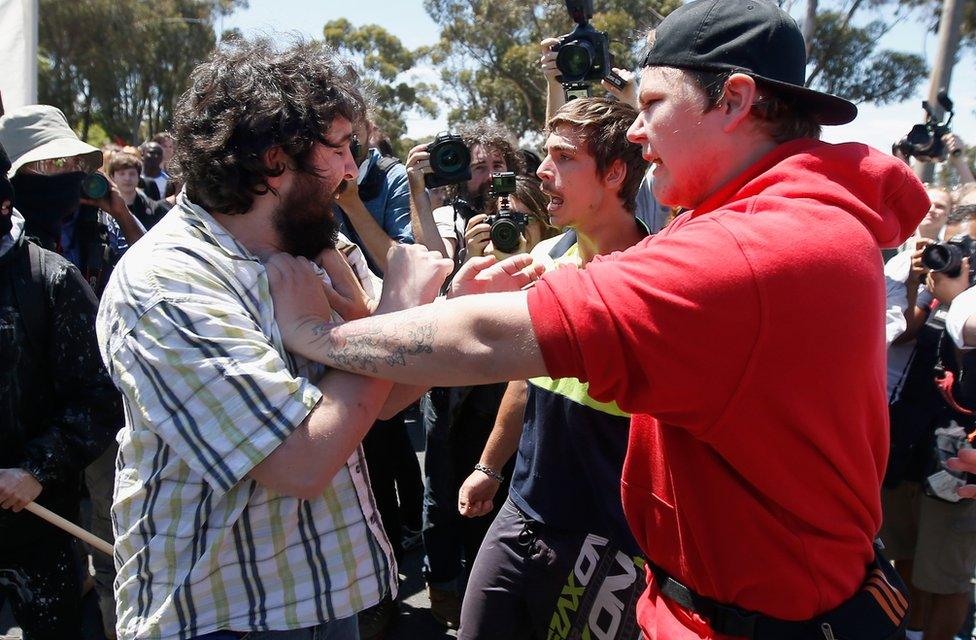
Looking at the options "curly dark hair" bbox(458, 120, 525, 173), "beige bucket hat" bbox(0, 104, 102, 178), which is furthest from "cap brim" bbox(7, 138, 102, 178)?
"curly dark hair" bbox(458, 120, 525, 173)

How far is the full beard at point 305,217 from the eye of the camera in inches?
67.8

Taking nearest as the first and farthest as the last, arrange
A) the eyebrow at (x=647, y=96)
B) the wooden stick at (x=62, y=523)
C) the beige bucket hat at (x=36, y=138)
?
1. the eyebrow at (x=647, y=96)
2. the wooden stick at (x=62, y=523)
3. the beige bucket hat at (x=36, y=138)

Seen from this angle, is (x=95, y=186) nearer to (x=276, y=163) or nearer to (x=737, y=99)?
(x=276, y=163)

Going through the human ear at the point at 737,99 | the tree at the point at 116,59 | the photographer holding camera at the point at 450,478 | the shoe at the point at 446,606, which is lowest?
the tree at the point at 116,59

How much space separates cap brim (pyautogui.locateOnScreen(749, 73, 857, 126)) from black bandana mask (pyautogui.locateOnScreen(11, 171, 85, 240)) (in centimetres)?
344

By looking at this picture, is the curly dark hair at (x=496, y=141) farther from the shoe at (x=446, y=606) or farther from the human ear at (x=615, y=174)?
the shoe at (x=446, y=606)

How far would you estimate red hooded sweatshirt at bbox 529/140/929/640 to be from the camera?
4.02 ft

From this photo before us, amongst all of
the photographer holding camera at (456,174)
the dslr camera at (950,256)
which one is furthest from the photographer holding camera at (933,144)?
the photographer holding camera at (456,174)

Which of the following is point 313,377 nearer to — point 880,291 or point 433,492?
point 880,291

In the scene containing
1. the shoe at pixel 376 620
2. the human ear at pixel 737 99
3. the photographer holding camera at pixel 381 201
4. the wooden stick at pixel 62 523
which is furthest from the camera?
the photographer holding camera at pixel 381 201

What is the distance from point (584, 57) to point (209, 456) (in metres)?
2.44

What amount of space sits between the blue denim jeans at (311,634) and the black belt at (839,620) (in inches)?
31.2

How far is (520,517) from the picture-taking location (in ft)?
8.30

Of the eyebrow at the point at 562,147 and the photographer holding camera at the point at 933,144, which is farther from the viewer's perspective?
→ the photographer holding camera at the point at 933,144
